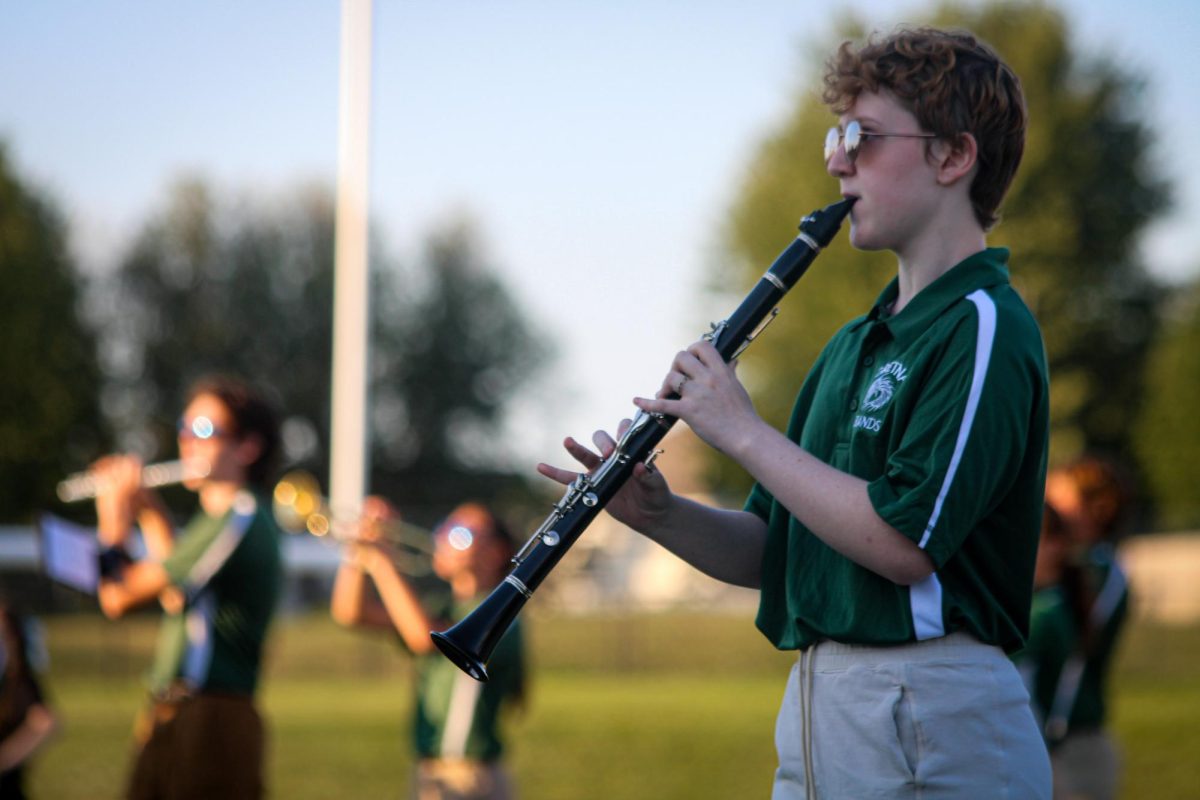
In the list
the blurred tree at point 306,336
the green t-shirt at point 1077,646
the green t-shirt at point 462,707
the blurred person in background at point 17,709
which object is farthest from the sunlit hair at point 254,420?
the blurred tree at point 306,336

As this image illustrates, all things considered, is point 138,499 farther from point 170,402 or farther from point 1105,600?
point 170,402

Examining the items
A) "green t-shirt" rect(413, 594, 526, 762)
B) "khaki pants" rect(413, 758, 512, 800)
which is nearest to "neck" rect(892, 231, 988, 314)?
"green t-shirt" rect(413, 594, 526, 762)

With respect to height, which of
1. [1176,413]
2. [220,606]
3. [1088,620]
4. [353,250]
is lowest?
[1176,413]

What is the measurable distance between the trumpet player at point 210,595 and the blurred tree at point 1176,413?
3501 centimetres

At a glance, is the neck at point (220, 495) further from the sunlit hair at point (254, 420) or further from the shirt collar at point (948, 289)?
the shirt collar at point (948, 289)

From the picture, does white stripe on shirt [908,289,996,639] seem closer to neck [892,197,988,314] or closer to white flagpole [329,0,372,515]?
neck [892,197,988,314]

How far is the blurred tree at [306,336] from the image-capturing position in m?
47.9

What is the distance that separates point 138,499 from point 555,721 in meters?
10.3

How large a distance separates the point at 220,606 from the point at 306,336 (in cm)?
4610

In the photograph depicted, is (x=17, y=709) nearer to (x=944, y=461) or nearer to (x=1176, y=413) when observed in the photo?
(x=944, y=461)

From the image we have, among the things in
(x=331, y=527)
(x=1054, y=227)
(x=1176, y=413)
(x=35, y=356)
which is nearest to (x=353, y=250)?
(x=331, y=527)

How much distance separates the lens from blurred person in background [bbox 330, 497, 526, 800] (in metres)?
6.50

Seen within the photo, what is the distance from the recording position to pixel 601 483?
3.02m

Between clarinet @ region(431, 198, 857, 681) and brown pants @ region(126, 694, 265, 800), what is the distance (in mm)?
2689
